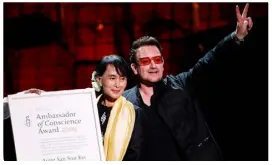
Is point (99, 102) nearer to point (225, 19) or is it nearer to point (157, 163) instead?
point (157, 163)

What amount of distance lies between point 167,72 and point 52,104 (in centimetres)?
87

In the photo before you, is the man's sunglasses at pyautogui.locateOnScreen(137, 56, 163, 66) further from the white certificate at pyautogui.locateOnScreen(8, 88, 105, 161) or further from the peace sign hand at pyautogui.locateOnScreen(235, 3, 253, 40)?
the peace sign hand at pyautogui.locateOnScreen(235, 3, 253, 40)

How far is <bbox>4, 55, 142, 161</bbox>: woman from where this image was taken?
2.57 meters

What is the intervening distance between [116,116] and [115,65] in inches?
14.6

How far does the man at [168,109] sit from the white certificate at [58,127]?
327 mm

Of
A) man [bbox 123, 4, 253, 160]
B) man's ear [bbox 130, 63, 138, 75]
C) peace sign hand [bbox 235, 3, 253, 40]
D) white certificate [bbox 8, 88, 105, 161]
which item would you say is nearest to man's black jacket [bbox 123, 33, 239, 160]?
man [bbox 123, 4, 253, 160]

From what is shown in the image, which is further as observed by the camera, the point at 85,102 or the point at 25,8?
the point at 25,8

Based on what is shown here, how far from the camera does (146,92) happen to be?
2619 millimetres

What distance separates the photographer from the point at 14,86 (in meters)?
2.72

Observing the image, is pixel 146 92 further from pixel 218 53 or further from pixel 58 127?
pixel 58 127

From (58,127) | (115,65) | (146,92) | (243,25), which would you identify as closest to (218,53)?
→ (243,25)

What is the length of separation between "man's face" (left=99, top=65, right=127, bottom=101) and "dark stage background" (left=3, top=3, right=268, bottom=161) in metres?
0.14

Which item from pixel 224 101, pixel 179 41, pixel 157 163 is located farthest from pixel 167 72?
pixel 157 163

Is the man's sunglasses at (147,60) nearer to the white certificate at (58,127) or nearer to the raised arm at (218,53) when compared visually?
the raised arm at (218,53)
